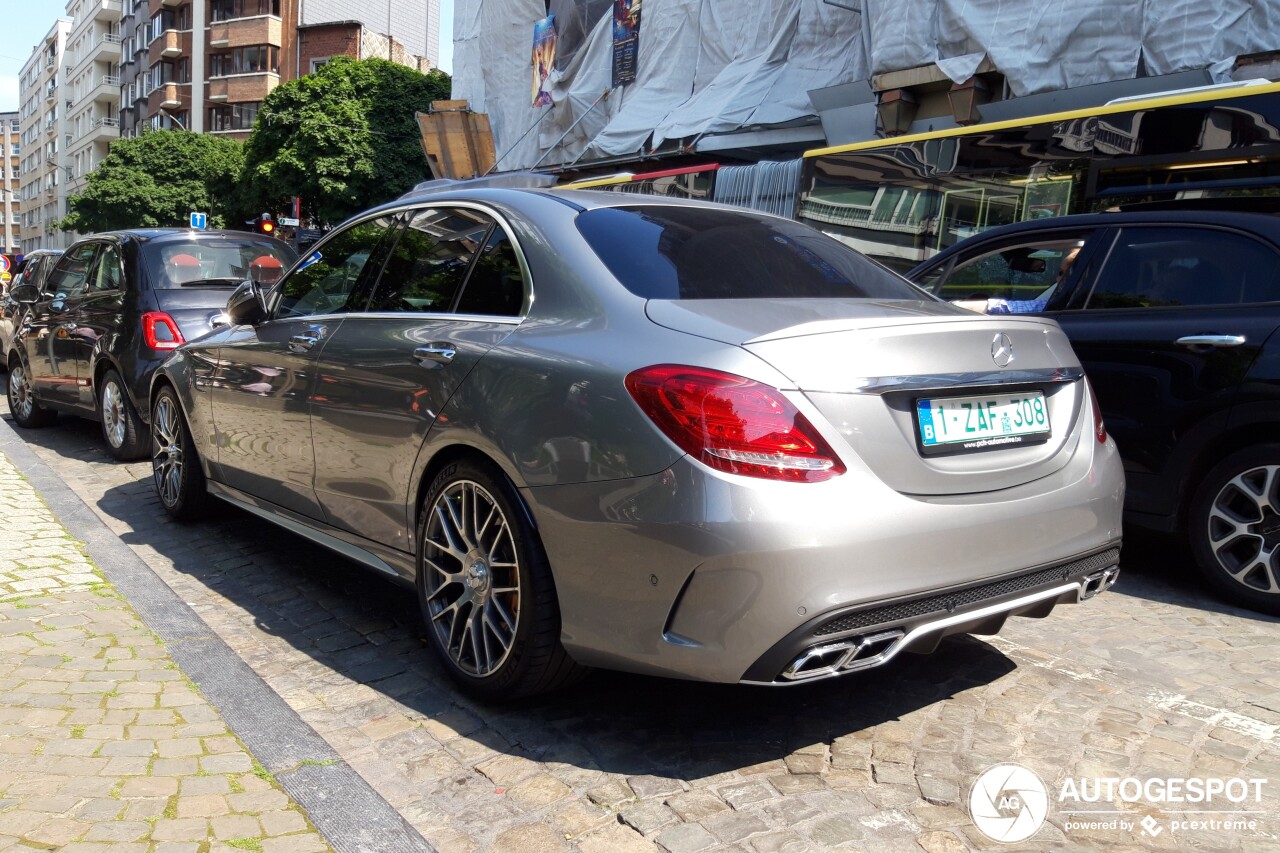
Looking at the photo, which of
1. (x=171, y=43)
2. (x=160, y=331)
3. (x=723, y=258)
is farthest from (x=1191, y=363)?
(x=171, y=43)

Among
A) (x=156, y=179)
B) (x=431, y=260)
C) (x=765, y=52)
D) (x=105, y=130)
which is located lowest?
(x=431, y=260)

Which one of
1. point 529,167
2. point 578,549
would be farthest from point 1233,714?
point 529,167

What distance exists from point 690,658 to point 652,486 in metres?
Result: 0.44

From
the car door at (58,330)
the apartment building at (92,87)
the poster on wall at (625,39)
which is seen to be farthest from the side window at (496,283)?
the apartment building at (92,87)

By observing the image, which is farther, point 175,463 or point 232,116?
point 232,116

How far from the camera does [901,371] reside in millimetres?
2881

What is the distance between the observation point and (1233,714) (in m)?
3.43

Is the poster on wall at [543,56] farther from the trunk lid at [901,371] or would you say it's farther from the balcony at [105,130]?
the balcony at [105,130]

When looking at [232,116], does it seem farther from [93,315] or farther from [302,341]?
[302,341]

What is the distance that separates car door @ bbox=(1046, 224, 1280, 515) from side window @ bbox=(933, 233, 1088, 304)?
0.62 ft

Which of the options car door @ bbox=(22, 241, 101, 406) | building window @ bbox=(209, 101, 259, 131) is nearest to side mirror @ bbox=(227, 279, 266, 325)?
car door @ bbox=(22, 241, 101, 406)

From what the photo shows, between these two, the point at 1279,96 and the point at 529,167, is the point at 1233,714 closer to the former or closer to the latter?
the point at 1279,96

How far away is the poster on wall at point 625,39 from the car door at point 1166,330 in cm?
2118

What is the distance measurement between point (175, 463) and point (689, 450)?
409 centimetres
